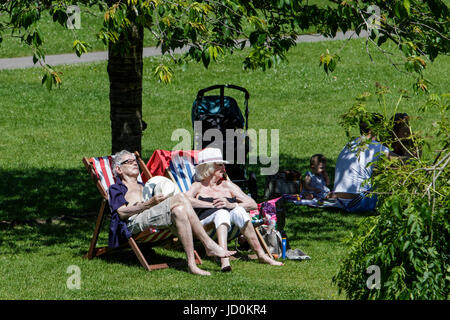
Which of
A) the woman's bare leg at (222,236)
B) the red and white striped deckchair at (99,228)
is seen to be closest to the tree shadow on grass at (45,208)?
the red and white striped deckchair at (99,228)

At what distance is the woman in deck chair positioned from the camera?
25.6ft

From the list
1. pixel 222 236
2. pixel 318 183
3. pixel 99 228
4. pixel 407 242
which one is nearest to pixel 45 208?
pixel 99 228

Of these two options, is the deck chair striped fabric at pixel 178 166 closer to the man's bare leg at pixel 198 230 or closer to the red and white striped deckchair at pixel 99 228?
the red and white striped deckchair at pixel 99 228

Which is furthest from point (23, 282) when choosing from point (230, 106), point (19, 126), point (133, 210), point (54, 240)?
point (19, 126)

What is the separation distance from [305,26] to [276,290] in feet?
12.9

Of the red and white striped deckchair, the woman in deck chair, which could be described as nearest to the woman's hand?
the woman in deck chair

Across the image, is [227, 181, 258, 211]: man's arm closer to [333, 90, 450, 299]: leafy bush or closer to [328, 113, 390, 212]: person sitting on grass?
[328, 113, 390, 212]: person sitting on grass

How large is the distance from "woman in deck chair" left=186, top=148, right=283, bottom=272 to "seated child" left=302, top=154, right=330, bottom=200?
106 inches

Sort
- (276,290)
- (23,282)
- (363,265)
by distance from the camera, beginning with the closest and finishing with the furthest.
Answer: (363,265), (276,290), (23,282)

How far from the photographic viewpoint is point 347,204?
407 inches

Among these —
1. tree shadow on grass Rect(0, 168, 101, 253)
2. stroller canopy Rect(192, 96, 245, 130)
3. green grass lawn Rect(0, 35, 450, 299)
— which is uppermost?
stroller canopy Rect(192, 96, 245, 130)

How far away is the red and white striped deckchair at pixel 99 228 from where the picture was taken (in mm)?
7660

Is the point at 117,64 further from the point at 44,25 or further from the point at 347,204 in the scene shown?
the point at 44,25

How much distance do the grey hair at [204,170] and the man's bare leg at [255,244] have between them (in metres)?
0.81
